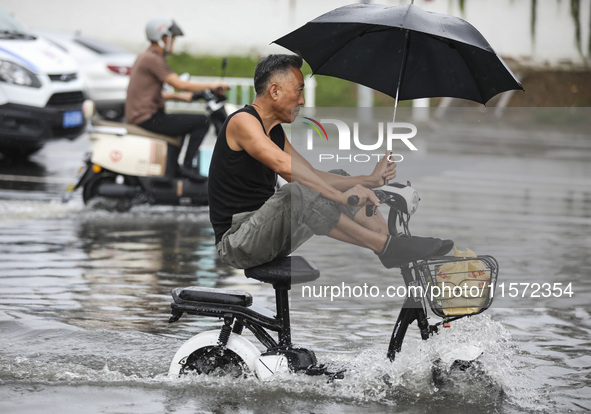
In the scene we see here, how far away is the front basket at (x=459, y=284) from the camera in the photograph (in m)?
4.99

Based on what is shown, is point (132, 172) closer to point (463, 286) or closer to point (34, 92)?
point (34, 92)

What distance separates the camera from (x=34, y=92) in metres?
13.1

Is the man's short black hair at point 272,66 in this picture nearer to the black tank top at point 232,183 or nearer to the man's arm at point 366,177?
the black tank top at point 232,183

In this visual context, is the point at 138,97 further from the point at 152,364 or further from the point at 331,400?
the point at 331,400

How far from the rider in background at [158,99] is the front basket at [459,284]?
6.30m

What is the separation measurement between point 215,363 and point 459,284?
126 cm

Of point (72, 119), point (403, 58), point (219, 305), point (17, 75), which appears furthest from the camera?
point (72, 119)

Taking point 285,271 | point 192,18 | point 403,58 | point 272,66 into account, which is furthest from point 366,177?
point 192,18

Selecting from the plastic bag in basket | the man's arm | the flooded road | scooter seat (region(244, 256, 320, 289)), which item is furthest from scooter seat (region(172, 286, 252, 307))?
the plastic bag in basket

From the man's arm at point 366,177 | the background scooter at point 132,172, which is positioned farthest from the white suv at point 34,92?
the man's arm at point 366,177

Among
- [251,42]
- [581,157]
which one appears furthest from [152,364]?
[251,42]

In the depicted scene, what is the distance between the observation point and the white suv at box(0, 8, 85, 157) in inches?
509

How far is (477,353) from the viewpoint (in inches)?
201

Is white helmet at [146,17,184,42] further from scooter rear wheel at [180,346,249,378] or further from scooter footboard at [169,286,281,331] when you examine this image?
scooter rear wheel at [180,346,249,378]
